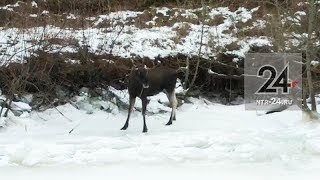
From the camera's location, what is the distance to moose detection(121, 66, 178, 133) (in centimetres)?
869

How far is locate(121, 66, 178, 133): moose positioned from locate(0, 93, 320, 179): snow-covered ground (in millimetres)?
431

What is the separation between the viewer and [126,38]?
12836 mm

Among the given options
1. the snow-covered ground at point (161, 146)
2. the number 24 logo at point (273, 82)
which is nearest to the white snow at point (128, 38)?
the number 24 logo at point (273, 82)

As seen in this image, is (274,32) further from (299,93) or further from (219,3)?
(219,3)

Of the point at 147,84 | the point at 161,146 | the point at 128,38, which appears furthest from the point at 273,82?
the point at 161,146

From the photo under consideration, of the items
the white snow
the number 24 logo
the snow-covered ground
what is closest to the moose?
the snow-covered ground

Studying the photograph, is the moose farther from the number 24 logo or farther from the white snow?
the number 24 logo

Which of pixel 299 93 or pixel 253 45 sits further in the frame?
pixel 253 45

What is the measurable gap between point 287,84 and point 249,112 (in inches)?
52.6

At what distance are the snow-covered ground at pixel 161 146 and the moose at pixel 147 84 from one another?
431mm

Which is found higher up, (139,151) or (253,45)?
(253,45)

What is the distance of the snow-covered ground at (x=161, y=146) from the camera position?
235 inches

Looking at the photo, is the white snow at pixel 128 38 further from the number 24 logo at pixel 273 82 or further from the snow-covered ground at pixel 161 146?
the snow-covered ground at pixel 161 146

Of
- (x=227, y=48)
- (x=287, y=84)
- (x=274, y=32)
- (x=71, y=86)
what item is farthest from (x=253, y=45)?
(x=71, y=86)
